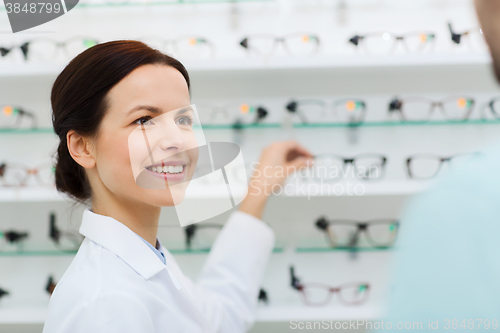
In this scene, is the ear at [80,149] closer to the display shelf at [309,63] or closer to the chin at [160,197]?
the chin at [160,197]

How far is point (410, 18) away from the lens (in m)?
0.92

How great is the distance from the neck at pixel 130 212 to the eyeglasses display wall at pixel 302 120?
1.38 ft

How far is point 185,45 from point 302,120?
1.25ft

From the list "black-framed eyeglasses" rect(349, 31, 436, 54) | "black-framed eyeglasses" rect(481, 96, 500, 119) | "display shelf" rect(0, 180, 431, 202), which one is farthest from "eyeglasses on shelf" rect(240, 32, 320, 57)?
"black-framed eyeglasses" rect(481, 96, 500, 119)

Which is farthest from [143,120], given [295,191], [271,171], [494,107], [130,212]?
[494,107]

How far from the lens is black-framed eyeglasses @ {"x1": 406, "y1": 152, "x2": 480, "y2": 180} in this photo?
2.83 ft

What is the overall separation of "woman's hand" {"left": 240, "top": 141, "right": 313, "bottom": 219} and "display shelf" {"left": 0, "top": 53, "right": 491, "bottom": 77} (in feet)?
0.64

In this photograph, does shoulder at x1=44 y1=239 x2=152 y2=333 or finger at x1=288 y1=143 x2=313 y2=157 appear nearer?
shoulder at x1=44 y1=239 x2=152 y2=333

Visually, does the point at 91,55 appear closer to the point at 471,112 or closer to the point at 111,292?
the point at 111,292

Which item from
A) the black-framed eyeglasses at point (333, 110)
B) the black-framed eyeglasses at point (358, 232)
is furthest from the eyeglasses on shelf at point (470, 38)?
the black-framed eyeglasses at point (358, 232)

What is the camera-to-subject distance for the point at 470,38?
0.85 metres

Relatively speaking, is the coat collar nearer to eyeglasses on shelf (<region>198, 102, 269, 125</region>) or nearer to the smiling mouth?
the smiling mouth

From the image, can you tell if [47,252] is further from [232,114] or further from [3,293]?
[232,114]

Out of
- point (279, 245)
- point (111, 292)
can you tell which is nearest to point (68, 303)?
point (111, 292)
